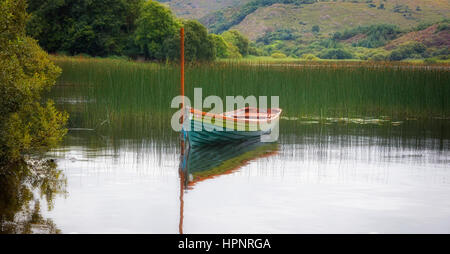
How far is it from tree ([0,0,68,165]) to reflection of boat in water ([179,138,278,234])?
9.17 ft

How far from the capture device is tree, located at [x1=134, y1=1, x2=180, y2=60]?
1954 inches

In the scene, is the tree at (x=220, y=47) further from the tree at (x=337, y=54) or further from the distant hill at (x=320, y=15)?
the distant hill at (x=320, y=15)

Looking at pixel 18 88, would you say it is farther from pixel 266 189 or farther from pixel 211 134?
pixel 211 134

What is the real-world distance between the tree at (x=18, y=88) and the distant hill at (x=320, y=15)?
8754 centimetres

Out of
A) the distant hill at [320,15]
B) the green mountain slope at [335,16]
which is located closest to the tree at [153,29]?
the distant hill at [320,15]

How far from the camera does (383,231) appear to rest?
9984 mm

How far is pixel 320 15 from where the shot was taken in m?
113

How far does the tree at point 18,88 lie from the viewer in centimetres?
1220

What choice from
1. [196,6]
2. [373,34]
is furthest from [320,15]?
[196,6]

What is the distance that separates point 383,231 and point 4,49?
24.8 feet

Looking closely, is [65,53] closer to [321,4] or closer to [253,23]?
[253,23]

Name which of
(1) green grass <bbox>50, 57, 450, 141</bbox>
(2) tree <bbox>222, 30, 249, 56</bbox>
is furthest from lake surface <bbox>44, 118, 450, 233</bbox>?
(2) tree <bbox>222, 30, 249, 56</bbox>

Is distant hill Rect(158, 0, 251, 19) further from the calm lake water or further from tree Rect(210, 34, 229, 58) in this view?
the calm lake water

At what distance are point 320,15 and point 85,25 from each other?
6711 centimetres
